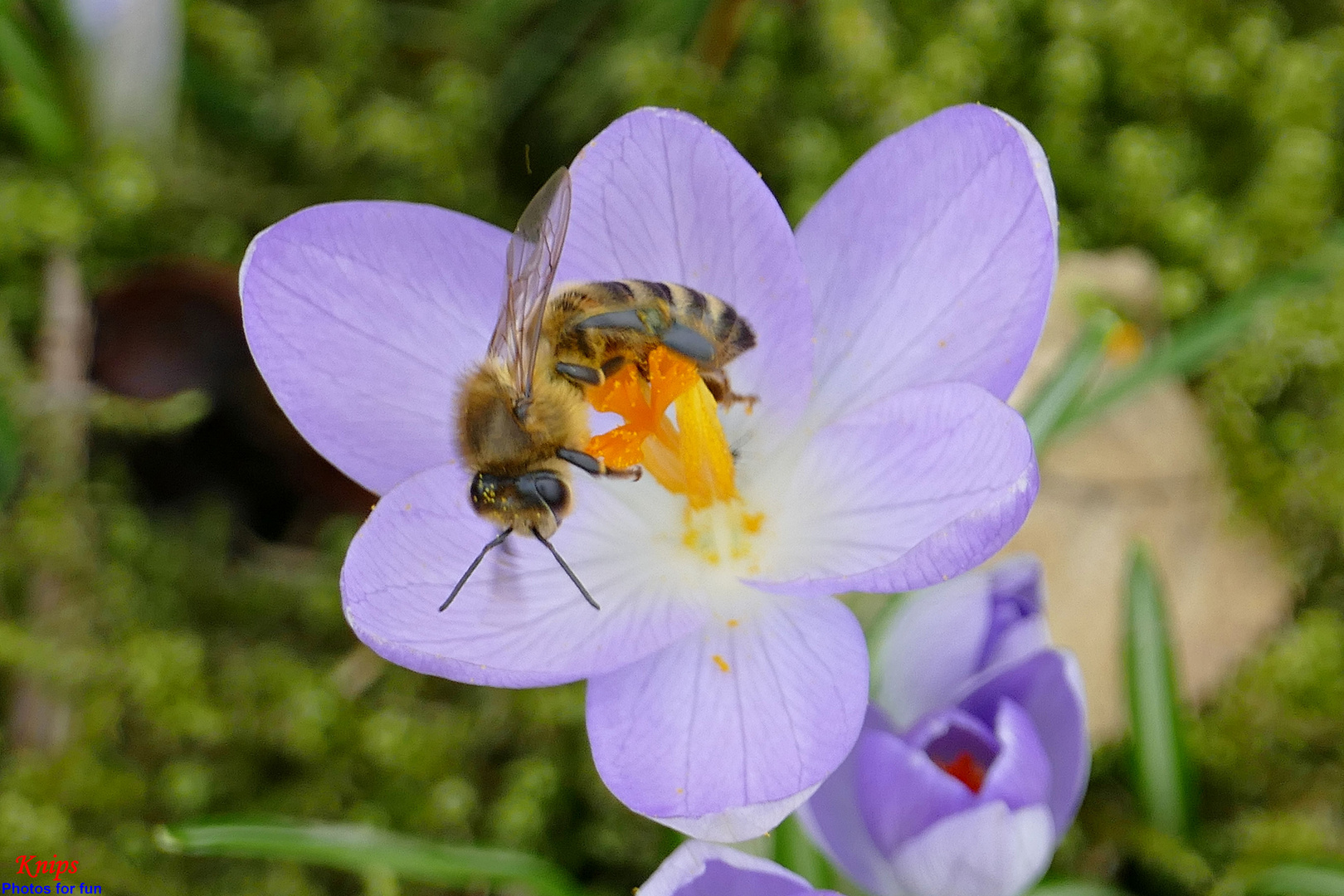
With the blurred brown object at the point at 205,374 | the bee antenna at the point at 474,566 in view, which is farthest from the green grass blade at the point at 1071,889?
the blurred brown object at the point at 205,374

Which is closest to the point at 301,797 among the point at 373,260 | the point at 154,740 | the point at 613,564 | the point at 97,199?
the point at 154,740

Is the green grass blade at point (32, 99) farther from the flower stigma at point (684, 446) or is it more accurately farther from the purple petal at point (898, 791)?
the purple petal at point (898, 791)

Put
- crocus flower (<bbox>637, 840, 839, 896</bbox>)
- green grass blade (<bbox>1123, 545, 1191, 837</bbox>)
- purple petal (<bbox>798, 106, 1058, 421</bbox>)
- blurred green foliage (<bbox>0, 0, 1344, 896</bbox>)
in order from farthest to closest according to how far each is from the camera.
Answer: blurred green foliage (<bbox>0, 0, 1344, 896</bbox>) < green grass blade (<bbox>1123, 545, 1191, 837</bbox>) < purple petal (<bbox>798, 106, 1058, 421</bbox>) < crocus flower (<bbox>637, 840, 839, 896</bbox>)

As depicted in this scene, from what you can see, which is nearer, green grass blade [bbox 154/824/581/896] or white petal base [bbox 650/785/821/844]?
white petal base [bbox 650/785/821/844]

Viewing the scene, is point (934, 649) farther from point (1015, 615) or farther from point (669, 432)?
point (669, 432)

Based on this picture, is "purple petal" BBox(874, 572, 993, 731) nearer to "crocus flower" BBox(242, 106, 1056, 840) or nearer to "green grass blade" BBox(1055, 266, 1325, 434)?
"crocus flower" BBox(242, 106, 1056, 840)

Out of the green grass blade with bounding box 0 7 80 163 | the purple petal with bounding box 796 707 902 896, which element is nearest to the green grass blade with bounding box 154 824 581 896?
the purple petal with bounding box 796 707 902 896

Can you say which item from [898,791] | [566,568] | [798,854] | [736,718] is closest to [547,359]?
[566,568]
